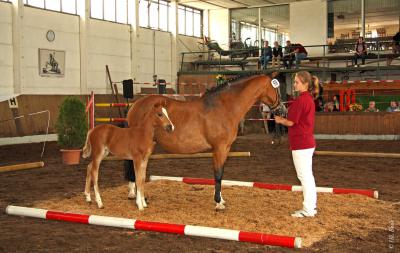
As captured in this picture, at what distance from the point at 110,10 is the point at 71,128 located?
1540cm

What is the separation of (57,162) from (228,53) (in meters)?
20.8

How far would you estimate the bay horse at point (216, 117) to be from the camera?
6695 mm

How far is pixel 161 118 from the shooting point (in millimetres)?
6246

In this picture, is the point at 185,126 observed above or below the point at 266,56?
below

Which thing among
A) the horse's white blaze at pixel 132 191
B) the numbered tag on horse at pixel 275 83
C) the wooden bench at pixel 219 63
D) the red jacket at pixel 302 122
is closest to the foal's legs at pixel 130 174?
the horse's white blaze at pixel 132 191

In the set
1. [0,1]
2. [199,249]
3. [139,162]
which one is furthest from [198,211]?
[0,1]

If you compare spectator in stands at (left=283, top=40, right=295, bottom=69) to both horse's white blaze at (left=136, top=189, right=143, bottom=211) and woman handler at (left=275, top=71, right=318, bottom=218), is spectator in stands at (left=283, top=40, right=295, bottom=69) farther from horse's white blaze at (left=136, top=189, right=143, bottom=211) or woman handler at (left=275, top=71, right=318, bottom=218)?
horse's white blaze at (left=136, top=189, right=143, bottom=211)

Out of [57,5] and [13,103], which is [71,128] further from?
[57,5]

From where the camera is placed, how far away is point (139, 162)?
21.1 feet

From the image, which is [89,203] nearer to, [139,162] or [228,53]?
[139,162]

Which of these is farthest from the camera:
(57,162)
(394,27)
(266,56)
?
(394,27)

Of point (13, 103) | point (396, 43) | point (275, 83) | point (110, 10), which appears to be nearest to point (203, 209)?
point (275, 83)

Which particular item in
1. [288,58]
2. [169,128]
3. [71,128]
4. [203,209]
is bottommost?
[203,209]

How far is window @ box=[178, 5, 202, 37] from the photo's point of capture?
32188 millimetres
